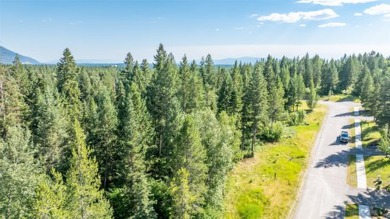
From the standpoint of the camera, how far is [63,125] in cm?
4050

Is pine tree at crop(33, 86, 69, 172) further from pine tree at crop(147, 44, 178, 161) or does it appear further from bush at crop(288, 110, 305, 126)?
bush at crop(288, 110, 305, 126)

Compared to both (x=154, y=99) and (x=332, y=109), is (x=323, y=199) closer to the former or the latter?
(x=154, y=99)

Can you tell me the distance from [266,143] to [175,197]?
132 feet

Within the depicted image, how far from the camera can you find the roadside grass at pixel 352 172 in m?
46.4

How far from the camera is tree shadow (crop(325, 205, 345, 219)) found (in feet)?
123

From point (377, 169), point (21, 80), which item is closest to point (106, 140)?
point (21, 80)

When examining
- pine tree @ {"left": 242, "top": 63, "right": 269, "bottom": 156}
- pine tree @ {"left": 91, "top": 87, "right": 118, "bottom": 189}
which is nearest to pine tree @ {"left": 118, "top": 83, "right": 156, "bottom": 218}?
pine tree @ {"left": 91, "top": 87, "right": 118, "bottom": 189}

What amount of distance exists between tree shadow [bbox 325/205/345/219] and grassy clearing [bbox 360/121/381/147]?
27.5m

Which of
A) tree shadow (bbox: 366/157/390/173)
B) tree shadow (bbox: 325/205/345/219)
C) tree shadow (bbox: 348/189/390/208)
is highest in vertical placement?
tree shadow (bbox: 366/157/390/173)

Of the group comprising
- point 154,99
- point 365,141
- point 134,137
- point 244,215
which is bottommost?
point 244,215

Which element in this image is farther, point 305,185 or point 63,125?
point 305,185

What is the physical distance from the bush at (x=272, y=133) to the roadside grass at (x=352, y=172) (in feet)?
49.4

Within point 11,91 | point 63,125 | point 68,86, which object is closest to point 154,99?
point 63,125

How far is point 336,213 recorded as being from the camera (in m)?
38.3
